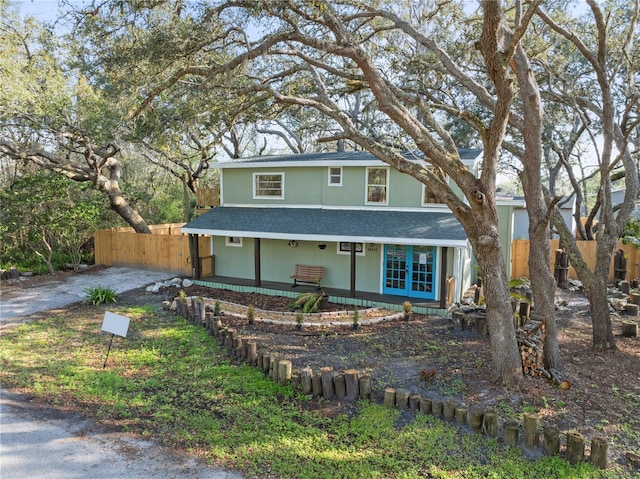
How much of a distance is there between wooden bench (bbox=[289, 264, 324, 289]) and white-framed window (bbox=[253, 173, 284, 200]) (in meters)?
3.17

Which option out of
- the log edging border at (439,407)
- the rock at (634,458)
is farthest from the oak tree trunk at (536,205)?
the rock at (634,458)

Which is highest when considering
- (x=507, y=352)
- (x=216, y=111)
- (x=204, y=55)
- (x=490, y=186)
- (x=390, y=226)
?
(x=204, y=55)

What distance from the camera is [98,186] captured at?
1853 centimetres

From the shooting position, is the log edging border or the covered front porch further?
the covered front porch

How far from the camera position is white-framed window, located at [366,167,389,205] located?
14609 millimetres

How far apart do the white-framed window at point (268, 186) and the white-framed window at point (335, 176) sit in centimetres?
202

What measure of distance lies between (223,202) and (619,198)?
84.9ft

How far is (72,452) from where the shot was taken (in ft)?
17.2

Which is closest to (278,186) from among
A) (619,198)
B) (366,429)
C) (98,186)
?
(98,186)

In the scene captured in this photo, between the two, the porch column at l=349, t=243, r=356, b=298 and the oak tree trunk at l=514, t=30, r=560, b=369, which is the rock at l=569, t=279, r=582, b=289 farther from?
the oak tree trunk at l=514, t=30, r=560, b=369

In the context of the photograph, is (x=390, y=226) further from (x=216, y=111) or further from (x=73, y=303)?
(x=73, y=303)

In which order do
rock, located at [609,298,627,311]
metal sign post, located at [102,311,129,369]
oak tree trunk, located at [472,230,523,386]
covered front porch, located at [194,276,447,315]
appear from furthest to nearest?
rock, located at [609,298,627,311], covered front porch, located at [194,276,447,315], metal sign post, located at [102,311,129,369], oak tree trunk, located at [472,230,523,386]

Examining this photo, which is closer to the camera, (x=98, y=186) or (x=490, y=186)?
(x=490, y=186)

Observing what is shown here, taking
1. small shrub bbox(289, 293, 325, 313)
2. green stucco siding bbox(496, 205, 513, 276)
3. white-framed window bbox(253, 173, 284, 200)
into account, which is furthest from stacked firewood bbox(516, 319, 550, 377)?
white-framed window bbox(253, 173, 284, 200)
